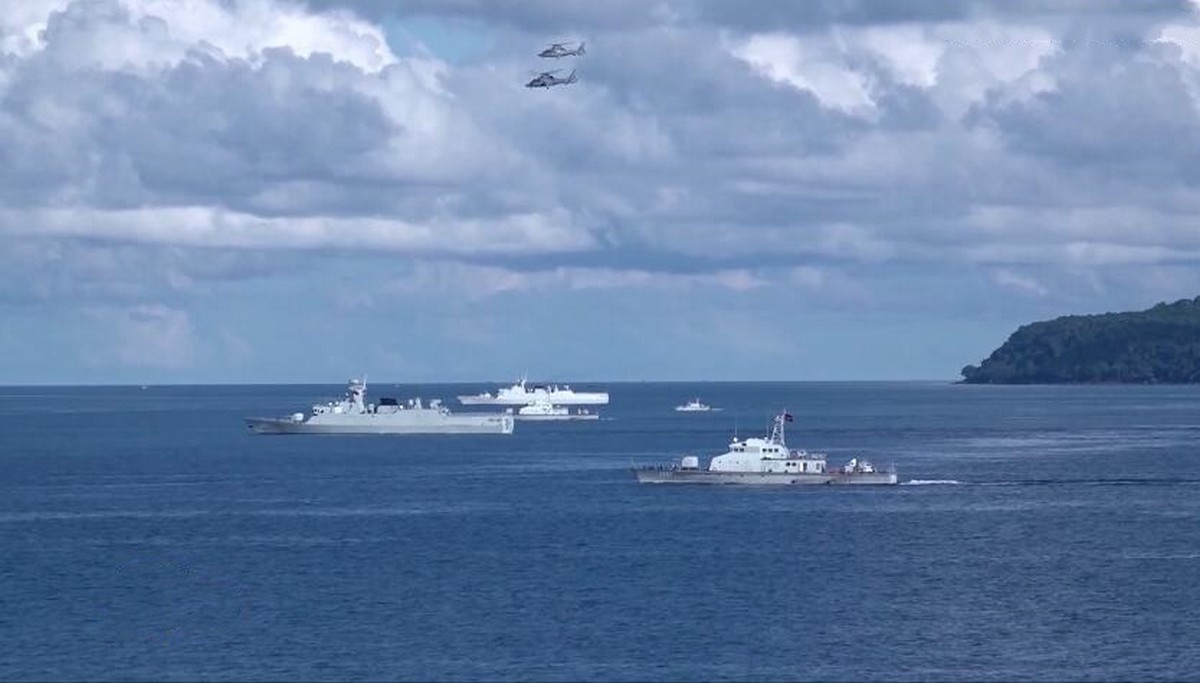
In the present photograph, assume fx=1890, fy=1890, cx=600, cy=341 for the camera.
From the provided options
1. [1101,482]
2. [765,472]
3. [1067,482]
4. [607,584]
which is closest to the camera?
[607,584]

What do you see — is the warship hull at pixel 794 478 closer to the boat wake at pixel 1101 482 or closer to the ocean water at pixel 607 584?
the ocean water at pixel 607 584

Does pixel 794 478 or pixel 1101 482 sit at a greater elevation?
pixel 794 478

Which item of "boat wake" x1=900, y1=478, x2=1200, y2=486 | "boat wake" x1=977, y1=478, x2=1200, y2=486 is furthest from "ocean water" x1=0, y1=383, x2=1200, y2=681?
"boat wake" x1=977, y1=478, x2=1200, y2=486

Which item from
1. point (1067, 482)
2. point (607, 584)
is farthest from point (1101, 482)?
point (607, 584)

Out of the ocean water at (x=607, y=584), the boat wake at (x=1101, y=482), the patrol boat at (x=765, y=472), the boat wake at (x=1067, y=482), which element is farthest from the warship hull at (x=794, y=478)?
the boat wake at (x=1101, y=482)

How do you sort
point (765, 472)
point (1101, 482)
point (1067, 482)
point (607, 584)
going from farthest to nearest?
1. point (1067, 482)
2. point (1101, 482)
3. point (765, 472)
4. point (607, 584)

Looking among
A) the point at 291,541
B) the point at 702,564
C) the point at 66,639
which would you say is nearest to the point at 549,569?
the point at 702,564

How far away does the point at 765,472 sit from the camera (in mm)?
162500

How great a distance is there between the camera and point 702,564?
108 meters

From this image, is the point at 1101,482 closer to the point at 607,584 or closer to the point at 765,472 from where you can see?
the point at 765,472

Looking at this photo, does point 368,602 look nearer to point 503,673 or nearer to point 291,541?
point 503,673

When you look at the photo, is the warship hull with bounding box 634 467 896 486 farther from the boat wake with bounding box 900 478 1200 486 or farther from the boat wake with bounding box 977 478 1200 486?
the boat wake with bounding box 977 478 1200 486

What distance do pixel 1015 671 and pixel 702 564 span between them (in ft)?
111

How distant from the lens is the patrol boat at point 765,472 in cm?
16162
